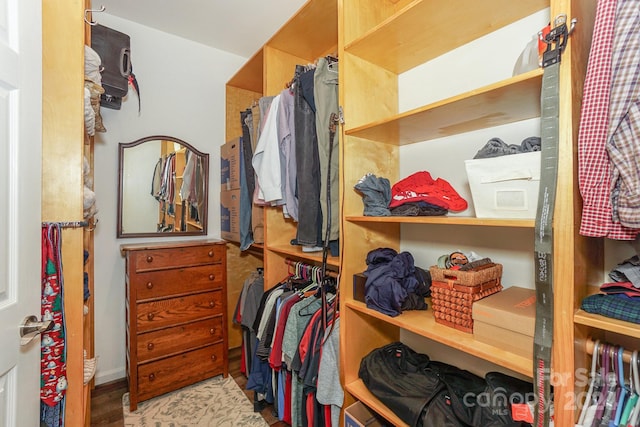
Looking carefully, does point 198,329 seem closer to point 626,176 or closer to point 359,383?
point 359,383

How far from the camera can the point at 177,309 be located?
2.12 metres

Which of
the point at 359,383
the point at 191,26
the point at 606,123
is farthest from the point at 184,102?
the point at 606,123

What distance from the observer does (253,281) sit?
88.9 inches

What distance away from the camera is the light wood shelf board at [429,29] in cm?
106

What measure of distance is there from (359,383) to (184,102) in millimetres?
2462

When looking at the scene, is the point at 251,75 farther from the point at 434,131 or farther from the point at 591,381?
the point at 591,381

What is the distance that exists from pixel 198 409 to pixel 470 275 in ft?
6.38

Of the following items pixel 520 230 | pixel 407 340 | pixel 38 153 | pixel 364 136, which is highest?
pixel 364 136

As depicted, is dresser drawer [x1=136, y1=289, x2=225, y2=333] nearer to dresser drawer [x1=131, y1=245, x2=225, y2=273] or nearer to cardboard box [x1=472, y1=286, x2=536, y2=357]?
dresser drawer [x1=131, y1=245, x2=225, y2=273]

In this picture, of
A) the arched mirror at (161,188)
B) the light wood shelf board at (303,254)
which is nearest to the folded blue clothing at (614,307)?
the light wood shelf board at (303,254)

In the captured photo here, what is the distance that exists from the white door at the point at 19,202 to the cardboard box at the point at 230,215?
1.48 meters

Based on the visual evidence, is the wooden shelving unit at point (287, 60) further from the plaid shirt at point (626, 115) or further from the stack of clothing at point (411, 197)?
the plaid shirt at point (626, 115)

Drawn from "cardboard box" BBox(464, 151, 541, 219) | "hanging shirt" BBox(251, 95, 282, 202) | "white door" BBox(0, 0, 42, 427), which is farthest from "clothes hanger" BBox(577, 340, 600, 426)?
"white door" BBox(0, 0, 42, 427)

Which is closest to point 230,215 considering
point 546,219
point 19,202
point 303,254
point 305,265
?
point 305,265
